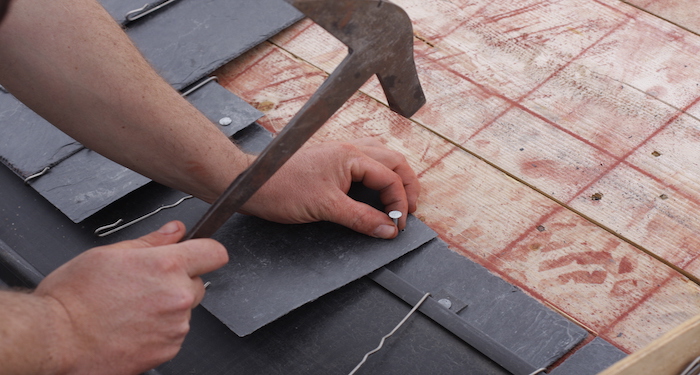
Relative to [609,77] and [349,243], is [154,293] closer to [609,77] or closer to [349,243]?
[349,243]

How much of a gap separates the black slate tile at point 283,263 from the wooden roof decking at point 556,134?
0.18 meters

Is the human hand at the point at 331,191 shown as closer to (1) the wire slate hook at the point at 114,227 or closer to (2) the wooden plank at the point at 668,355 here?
(1) the wire slate hook at the point at 114,227

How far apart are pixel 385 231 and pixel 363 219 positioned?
5 cm

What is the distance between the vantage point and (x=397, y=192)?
156cm

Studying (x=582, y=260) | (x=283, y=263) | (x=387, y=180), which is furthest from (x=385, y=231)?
(x=582, y=260)

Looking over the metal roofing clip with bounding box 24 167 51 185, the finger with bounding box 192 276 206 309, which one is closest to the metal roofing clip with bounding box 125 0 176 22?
the metal roofing clip with bounding box 24 167 51 185

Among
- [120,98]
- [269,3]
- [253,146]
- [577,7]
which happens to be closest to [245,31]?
[269,3]

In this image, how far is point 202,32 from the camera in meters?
2.04

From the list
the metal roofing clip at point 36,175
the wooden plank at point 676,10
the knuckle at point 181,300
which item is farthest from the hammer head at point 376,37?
the wooden plank at point 676,10

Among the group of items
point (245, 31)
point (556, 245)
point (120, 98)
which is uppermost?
point (120, 98)

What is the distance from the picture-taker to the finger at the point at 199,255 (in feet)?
3.65

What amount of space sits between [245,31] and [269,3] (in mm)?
133

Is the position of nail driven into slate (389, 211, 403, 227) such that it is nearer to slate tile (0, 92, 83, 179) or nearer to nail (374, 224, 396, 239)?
nail (374, 224, 396, 239)

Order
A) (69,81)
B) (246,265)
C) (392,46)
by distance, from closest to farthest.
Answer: (392,46), (69,81), (246,265)
